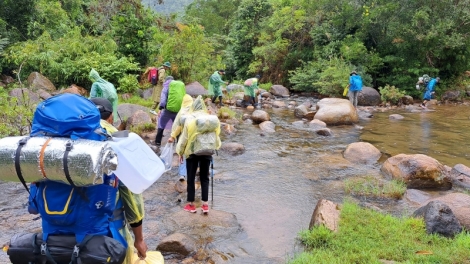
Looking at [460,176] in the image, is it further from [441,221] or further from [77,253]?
[77,253]

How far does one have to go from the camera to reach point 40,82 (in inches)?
511

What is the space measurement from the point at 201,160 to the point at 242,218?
42.3 inches

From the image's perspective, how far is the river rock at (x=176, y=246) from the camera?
4.44 metres

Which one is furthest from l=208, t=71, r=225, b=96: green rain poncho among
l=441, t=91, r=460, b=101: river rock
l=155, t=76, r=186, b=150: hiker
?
l=441, t=91, r=460, b=101: river rock

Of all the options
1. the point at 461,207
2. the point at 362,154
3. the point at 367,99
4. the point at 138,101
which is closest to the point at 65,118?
the point at 461,207

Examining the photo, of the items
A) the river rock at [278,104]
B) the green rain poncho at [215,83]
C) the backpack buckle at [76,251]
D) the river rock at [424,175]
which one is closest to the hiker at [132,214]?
the backpack buckle at [76,251]

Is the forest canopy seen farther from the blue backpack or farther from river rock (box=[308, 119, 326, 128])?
the blue backpack

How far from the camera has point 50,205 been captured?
211 centimetres

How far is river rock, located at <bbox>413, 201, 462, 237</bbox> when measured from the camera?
4699 mm

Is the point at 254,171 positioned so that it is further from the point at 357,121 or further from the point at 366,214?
the point at 357,121

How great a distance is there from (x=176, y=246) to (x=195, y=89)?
11942 mm

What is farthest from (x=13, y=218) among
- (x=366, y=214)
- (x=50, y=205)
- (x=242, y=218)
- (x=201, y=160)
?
(x=366, y=214)

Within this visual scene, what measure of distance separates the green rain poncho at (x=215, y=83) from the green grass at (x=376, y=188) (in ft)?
27.9

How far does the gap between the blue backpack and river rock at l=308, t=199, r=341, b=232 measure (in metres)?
3.48
